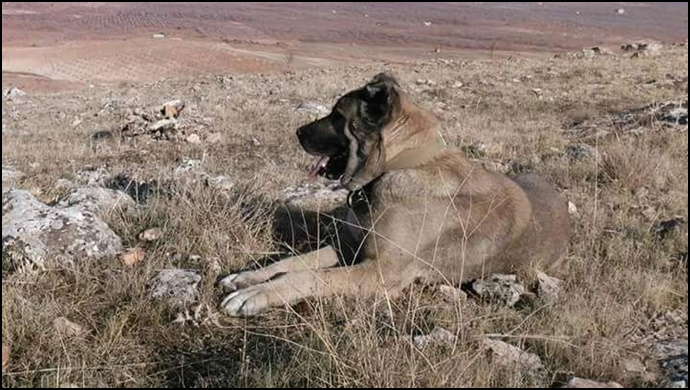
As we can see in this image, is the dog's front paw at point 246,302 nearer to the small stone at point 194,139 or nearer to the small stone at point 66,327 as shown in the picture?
the small stone at point 66,327

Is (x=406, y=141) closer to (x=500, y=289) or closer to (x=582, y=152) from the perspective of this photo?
(x=500, y=289)

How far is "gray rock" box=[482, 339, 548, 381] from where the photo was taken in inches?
118

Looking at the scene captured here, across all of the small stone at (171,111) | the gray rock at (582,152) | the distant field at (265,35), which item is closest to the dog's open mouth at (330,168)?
the gray rock at (582,152)

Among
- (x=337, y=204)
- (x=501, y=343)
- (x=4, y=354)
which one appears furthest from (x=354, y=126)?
(x=4, y=354)

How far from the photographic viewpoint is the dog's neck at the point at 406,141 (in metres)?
4.52

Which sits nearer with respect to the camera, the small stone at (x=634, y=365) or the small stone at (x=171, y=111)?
the small stone at (x=634, y=365)

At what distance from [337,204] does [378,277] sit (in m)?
1.99

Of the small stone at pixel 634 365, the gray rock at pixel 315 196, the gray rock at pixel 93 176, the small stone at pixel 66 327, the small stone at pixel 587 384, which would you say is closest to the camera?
the small stone at pixel 587 384

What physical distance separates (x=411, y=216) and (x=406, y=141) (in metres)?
0.52

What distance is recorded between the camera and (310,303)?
3871 mm

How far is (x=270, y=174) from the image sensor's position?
7199mm

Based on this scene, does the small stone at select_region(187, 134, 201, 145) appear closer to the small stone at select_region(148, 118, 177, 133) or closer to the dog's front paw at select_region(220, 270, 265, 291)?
the small stone at select_region(148, 118, 177, 133)

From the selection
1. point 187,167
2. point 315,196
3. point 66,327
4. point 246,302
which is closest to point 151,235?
point 246,302

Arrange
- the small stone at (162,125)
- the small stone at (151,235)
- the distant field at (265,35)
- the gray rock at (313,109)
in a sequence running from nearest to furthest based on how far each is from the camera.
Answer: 1. the small stone at (151,235)
2. the small stone at (162,125)
3. the gray rock at (313,109)
4. the distant field at (265,35)
